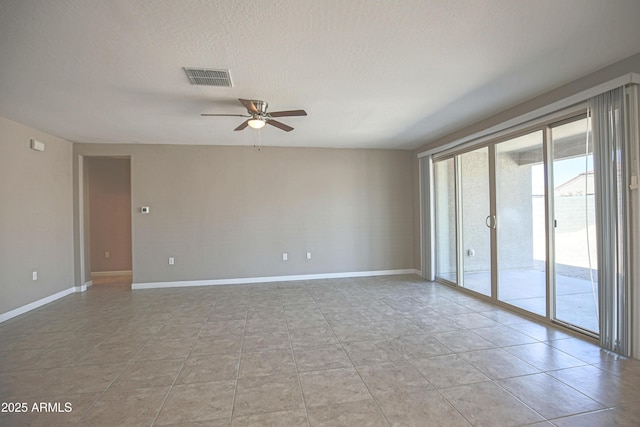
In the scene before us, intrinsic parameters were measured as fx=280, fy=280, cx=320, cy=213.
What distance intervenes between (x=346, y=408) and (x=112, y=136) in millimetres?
5123

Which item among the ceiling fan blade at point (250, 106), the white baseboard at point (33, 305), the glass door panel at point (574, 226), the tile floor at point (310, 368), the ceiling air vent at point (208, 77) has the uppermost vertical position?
the ceiling air vent at point (208, 77)

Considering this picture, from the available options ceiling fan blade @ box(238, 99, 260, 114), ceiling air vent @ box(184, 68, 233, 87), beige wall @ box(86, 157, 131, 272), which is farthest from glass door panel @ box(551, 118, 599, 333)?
beige wall @ box(86, 157, 131, 272)

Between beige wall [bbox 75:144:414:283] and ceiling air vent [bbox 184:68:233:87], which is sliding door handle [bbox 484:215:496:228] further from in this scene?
ceiling air vent [bbox 184:68:233:87]

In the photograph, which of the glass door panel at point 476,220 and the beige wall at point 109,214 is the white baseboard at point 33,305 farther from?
the glass door panel at point 476,220

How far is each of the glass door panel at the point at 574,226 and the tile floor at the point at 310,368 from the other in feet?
1.53

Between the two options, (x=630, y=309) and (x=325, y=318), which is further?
(x=325, y=318)

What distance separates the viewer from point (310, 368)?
2.35m

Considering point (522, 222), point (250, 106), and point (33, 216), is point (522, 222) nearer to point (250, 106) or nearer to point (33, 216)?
point (250, 106)

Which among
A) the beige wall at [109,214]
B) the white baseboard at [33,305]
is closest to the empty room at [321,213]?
the white baseboard at [33,305]

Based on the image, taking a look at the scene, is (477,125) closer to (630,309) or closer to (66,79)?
(630,309)

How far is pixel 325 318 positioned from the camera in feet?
11.4

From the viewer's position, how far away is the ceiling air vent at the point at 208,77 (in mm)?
2508

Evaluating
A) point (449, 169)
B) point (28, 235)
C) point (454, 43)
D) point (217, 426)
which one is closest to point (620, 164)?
point (454, 43)

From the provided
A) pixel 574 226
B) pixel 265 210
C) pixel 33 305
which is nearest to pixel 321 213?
pixel 265 210
